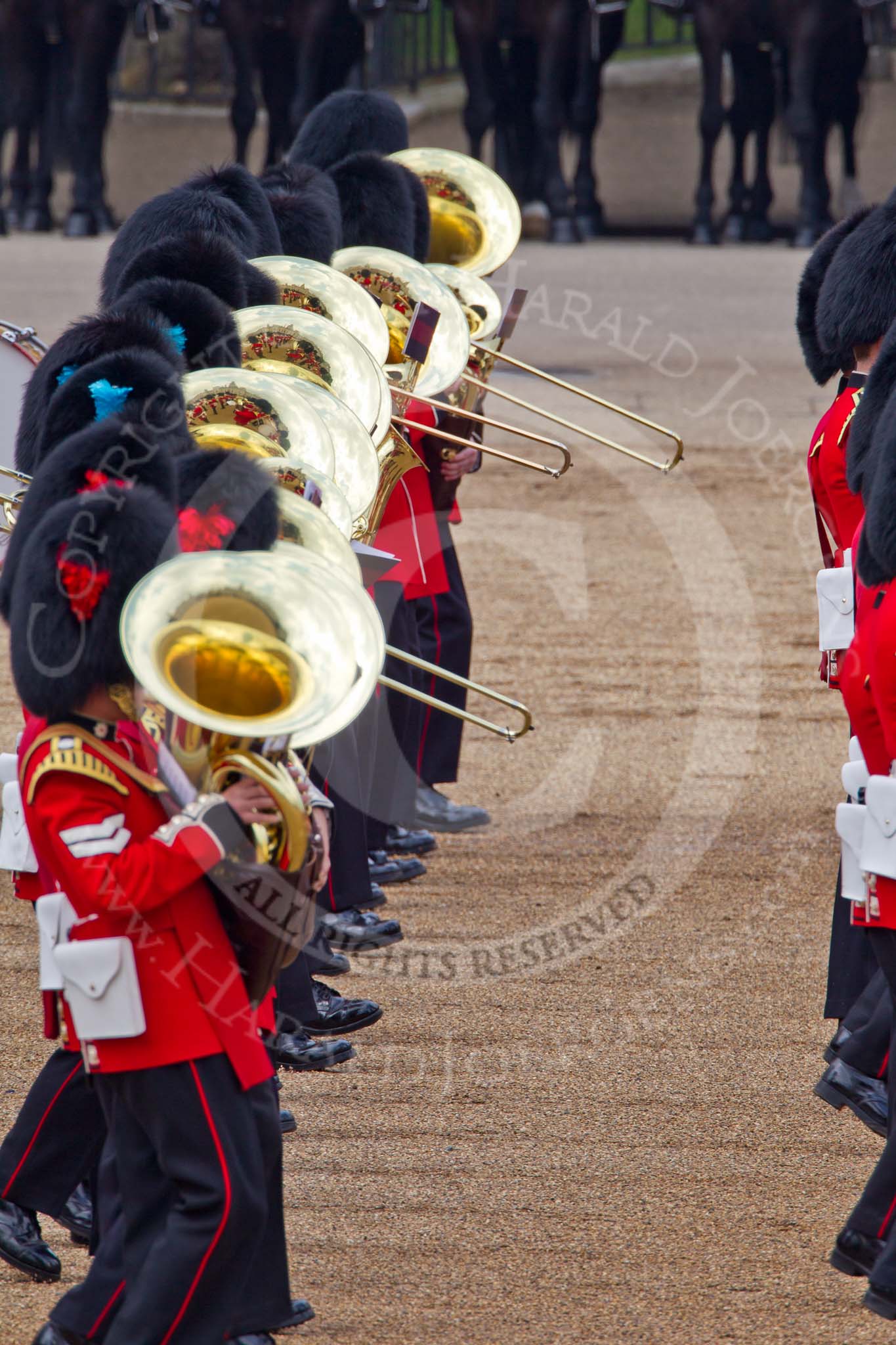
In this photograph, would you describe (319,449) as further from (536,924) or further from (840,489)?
(536,924)

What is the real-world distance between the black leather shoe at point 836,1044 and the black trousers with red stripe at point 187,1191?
1347 millimetres

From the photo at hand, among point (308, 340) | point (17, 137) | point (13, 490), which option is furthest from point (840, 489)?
point (17, 137)

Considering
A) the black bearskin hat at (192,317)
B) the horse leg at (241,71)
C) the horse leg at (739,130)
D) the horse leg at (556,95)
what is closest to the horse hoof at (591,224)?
the horse leg at (556,95)

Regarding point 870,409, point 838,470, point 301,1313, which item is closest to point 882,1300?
point 301,1313

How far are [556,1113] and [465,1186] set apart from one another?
330 millimetres

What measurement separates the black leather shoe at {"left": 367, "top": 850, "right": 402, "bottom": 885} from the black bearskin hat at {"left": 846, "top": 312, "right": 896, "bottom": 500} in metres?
1.83

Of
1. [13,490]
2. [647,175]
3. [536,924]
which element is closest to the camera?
[13,490]

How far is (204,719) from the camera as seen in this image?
2264 millimetres

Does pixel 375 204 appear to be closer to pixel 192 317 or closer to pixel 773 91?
pixel 192 317

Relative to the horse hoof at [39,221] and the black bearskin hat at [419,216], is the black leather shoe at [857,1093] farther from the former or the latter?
the horse hoof at [39,221]

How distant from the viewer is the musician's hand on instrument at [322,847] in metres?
2.50

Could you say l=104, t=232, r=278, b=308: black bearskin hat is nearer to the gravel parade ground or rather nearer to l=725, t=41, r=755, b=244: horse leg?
the gravel parade ground

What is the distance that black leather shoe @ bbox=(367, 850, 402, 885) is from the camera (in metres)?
4.73

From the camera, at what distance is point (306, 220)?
4480mm
